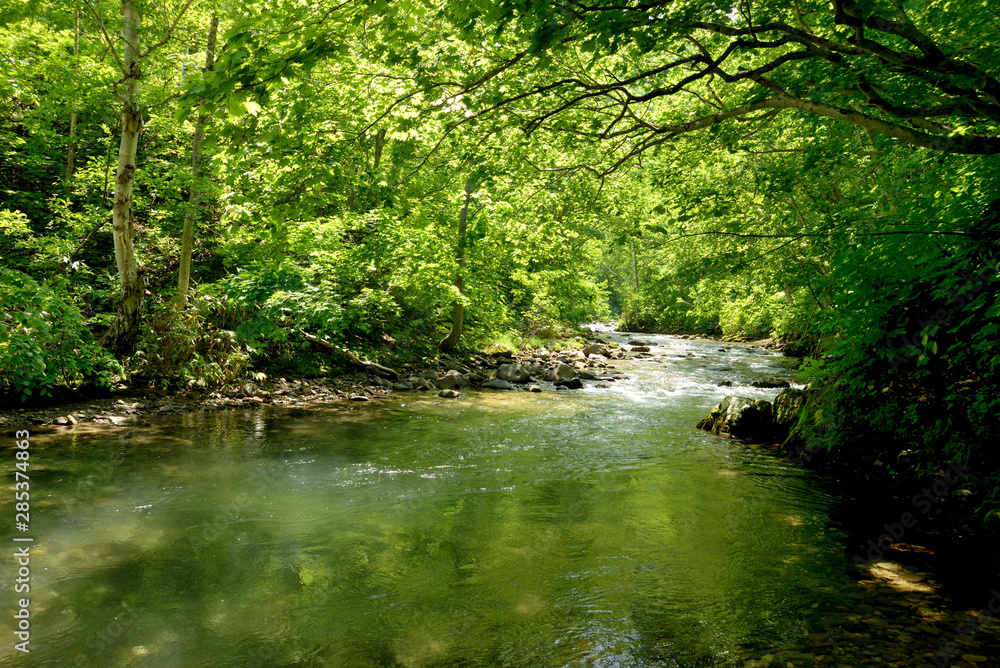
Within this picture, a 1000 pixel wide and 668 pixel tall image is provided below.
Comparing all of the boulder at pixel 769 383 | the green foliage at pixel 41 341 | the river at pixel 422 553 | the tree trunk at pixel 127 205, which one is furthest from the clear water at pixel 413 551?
the boulder at pixel 769 383

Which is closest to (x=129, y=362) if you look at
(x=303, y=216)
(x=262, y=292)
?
(x=262, y=292)

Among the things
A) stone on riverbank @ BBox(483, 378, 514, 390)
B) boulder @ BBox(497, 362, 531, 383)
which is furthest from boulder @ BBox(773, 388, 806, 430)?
boulder @ BBox(497, 362, 531, 383)

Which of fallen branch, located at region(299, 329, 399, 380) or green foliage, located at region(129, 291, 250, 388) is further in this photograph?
fallen branch, located at region(299, 329, 399, 380)

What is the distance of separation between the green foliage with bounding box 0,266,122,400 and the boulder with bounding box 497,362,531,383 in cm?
932

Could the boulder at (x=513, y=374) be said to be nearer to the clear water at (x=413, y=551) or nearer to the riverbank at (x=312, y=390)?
the riverbank at (x=312, y=390)

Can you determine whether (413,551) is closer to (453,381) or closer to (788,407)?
(788,407)

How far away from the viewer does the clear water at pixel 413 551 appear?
3137 mm

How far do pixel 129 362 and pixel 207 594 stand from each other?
25.1 feet

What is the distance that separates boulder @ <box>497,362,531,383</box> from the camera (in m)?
15.1

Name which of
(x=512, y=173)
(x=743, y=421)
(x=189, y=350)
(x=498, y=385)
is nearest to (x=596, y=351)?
(x=498, y=385)

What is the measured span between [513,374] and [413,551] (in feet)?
35.8

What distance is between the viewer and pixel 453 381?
543 inches

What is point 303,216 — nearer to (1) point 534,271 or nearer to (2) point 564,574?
(2) point 564,574

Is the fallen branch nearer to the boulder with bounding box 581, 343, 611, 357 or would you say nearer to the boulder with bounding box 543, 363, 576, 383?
the boulder with bounding box 543, 363, 576, 383
